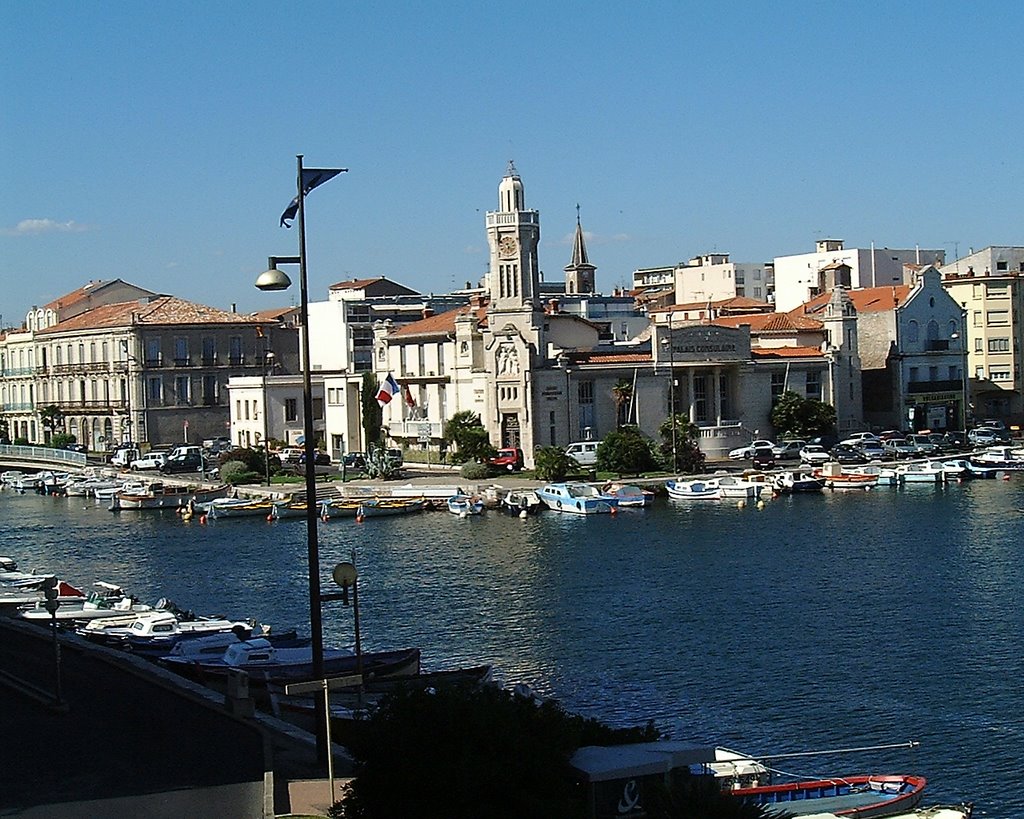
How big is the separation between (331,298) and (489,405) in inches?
1609

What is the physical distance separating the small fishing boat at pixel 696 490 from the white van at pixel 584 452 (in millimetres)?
5516

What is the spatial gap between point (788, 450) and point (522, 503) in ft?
55.3

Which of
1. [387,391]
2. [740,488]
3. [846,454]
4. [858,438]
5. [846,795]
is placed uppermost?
[387,391]

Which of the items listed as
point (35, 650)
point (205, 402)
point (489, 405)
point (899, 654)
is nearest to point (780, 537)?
point (899, 654)

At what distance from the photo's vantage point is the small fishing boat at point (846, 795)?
866 inches

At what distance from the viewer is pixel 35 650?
91.5 feet

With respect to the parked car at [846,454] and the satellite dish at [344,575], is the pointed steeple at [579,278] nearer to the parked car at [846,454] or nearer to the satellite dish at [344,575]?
the parked car at [846,454]

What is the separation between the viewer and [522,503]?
6488cm

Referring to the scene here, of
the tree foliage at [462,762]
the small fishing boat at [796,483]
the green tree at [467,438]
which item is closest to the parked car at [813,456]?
the small fishing boat at [796,483]

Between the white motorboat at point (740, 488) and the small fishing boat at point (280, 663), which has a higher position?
the white motorboat at point (740, 488)

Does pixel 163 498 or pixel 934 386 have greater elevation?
pixel 934 386

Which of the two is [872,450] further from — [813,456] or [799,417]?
[799,417]

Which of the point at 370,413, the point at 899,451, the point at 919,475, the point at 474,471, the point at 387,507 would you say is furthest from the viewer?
the point at 370,413

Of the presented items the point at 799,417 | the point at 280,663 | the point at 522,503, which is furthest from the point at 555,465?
the point at 280,663
